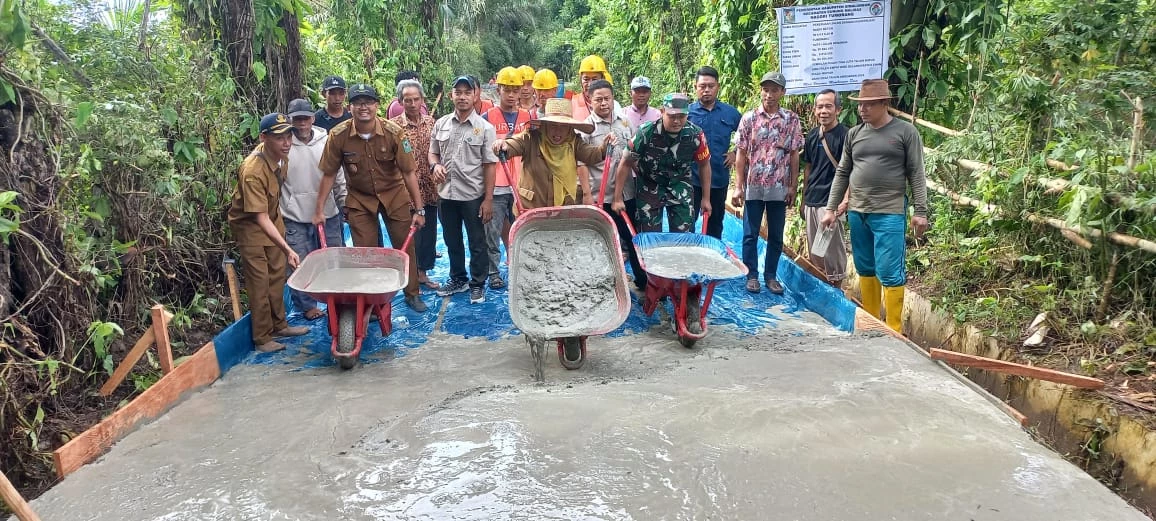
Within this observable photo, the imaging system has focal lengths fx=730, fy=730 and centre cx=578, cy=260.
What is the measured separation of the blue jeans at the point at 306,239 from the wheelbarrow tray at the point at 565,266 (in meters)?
1.55

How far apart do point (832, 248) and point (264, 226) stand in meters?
4.05

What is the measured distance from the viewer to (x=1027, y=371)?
374 centimetres

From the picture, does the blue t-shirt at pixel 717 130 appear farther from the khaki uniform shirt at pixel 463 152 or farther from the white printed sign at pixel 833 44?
the khaki uniform shirt at pixel 463 152

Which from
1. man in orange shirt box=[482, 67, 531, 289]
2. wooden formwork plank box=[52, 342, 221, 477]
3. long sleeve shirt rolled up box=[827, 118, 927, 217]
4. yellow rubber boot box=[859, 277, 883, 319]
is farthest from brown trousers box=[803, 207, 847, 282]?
wooden formwork plank box=[52, 342, 221, 477]

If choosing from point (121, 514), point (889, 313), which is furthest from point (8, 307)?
point (889, 313)

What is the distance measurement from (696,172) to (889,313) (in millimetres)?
1868

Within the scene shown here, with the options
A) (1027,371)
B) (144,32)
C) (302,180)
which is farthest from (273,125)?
(1027,371)

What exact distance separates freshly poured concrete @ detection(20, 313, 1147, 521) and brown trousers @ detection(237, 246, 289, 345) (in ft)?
1.87

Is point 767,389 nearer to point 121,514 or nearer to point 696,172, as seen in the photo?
point 696,172

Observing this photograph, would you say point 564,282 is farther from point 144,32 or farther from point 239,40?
point 239,40

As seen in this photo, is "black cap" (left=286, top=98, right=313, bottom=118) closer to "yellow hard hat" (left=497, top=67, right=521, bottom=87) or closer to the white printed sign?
"yellow hard hat" (left=497, top=67, right=521, bottom=87)

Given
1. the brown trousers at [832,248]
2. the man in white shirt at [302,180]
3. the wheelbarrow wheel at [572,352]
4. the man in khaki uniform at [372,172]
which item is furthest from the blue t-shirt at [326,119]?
the brown trousers at [832,248]

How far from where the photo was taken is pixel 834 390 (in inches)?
146

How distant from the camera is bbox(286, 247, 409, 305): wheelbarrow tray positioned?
418cm
